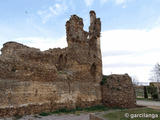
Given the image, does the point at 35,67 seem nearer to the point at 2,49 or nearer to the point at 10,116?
the point at 10,116

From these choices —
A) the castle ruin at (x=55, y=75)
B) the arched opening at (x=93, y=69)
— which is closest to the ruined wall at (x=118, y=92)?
the castle ruin at (x=55, y=75)

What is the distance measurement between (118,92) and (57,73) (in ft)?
21.2

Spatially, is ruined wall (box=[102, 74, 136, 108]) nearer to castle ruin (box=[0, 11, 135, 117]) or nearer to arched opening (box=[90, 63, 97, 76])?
castle ruin (box=[0, 11, 135, 117])

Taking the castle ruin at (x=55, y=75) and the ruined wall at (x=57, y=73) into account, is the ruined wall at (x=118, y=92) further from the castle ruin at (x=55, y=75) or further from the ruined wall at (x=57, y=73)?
the ruined wall at (x=57, y=73)

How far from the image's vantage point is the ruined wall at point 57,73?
925 cm

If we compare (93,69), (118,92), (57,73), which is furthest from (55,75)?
(118,92)

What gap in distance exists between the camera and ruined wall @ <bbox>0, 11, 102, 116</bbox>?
9.25m

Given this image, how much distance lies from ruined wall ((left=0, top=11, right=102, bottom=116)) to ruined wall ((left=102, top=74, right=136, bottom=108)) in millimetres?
777

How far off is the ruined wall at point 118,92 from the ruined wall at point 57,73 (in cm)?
78

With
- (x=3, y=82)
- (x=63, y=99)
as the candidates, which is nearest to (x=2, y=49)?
(x=3, y=82)

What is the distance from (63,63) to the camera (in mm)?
15828

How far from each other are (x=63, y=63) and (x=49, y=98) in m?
5.30

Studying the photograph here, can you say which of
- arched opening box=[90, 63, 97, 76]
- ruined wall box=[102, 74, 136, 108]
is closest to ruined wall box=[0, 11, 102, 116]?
arched opening box=[90, 63, 97, 76]

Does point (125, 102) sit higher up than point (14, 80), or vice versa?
point (14, 80)
